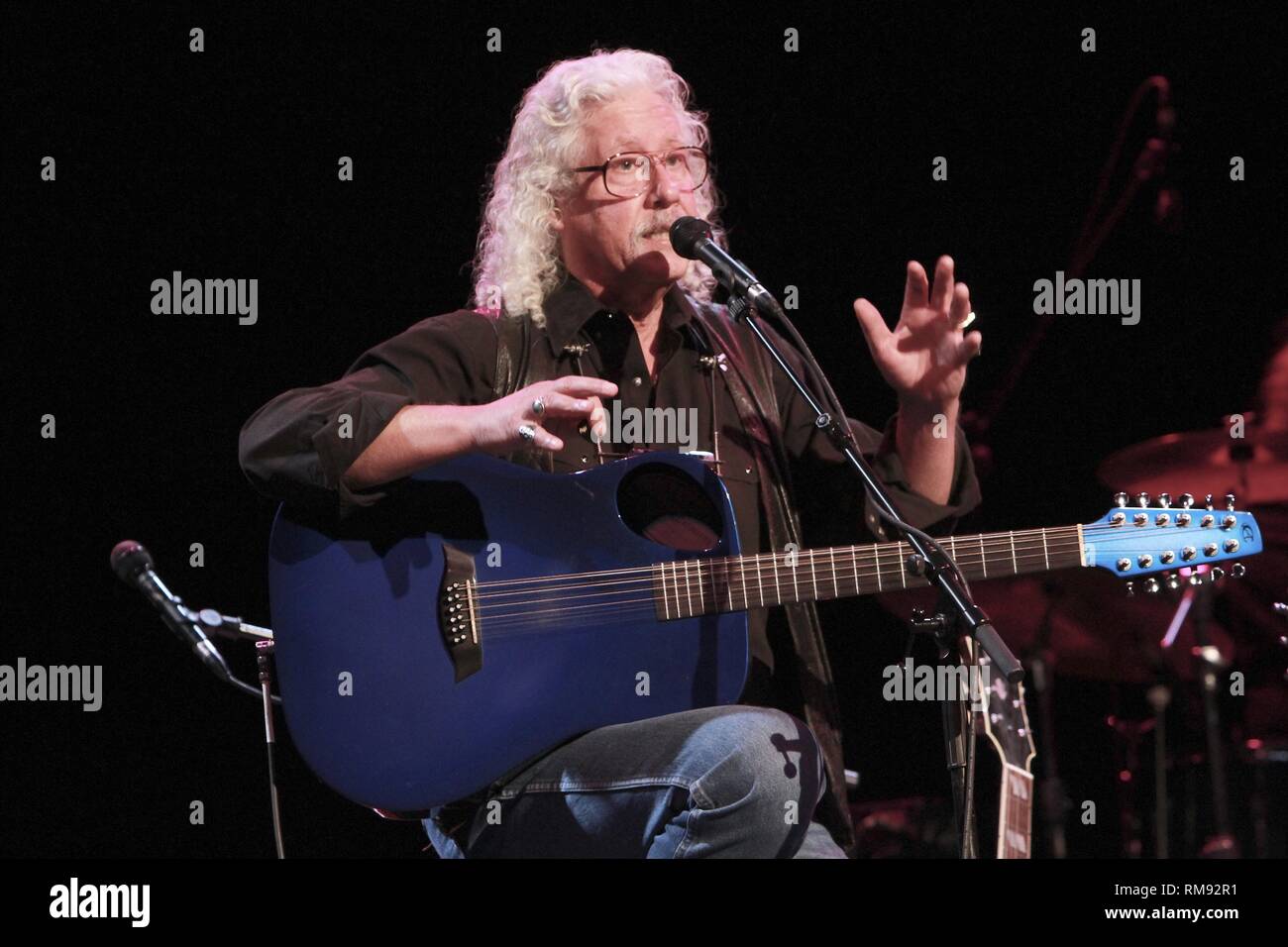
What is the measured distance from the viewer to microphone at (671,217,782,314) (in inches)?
98.0

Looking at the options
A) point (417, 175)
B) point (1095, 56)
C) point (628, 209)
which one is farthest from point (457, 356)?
point (1095, 56)

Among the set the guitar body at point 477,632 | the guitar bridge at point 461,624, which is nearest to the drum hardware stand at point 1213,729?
the guitar body at point 477,632

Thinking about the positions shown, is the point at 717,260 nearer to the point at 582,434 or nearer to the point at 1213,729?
the point at 582,434

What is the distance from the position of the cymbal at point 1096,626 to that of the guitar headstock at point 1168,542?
45.1 inches

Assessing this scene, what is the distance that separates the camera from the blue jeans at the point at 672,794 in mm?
2484

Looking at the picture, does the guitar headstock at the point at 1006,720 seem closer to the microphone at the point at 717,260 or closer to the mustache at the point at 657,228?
the microphone at the point at 717,260

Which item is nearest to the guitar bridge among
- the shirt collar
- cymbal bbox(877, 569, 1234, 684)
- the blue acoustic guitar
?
the blue acoustic guitar

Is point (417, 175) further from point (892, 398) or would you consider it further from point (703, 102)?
point (892, 398)

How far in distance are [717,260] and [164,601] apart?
153 centimetres

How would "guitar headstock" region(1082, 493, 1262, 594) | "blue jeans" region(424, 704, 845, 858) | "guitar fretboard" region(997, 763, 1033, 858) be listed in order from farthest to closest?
1. "guitar fretboard" region(997, 763, 1033, 858)
2. "guitar headstock" region(1082, 493, 1262, 594)
3. "blue jeans" region(424, 704, 845, 858)

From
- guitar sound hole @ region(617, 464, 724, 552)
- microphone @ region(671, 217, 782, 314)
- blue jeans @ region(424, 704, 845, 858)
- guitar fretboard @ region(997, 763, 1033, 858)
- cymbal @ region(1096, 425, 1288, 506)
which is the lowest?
guitar fretboard @ region(997, 763, 1033, 858)

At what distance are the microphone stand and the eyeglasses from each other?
67 cm

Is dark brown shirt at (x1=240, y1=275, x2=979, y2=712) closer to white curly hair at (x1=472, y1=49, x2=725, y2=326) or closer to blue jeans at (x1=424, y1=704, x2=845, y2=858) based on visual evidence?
white curly hair at (x1=472, y1=49, x2=725, y2=326)

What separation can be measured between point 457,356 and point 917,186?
5.58 ft
